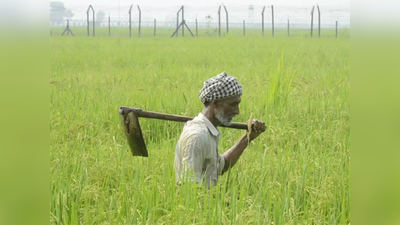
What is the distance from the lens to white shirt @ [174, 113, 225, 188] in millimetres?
2186

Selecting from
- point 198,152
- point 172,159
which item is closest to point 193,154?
point 198,152

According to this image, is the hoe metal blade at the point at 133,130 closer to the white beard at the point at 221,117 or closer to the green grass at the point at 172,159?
the green grass at the point at 172,159

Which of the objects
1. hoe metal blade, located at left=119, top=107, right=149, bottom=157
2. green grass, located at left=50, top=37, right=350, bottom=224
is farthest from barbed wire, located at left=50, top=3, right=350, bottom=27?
hoe metal blade, located at left=119, top=107, right=149, bottom=157

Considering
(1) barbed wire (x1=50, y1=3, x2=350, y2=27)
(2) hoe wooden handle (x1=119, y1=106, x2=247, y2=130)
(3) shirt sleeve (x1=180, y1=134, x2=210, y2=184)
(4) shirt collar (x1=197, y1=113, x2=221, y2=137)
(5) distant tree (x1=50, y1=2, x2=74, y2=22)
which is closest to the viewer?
(3) shirt sleeve (x1=180, y1=134, x2=210, y2=184)

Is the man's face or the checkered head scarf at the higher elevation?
the checkered head scarf

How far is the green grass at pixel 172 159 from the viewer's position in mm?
1985

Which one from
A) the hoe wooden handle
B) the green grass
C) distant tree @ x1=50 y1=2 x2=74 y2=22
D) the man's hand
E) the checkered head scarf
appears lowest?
the green grass

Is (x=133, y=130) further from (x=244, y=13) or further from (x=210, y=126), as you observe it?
(x=244, y=13)

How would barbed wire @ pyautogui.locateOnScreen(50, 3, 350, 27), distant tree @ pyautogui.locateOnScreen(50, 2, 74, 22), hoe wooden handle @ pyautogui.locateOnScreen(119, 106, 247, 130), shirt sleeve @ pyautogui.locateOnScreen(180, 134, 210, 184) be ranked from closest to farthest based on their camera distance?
shirt sleeve @ pyautogui.locateOnScreen(180, 134, 210, 184) → hoe wooden handle @ pyautogui.locateOnScreen(119, 106, 247, 130) → distant tree @ pyautogui.locateOnScreen(50, 2, 74, 22) → barbed wire @ pyautogui.locateOnScreen(50, 3, 350, 27)

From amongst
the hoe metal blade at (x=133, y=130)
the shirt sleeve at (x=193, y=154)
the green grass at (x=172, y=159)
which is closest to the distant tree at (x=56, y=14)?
the green grass at (x=172, y=159)

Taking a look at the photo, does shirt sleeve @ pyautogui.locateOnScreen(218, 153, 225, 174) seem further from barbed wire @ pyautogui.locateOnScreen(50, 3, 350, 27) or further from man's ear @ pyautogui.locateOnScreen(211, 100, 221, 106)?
barbed wire @ pyautogui.locateOnScreen(50, 3, 350, 27)
